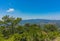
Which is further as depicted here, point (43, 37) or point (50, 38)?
point (50, 38)

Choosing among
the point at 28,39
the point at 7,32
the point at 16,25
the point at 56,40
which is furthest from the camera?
the point at 16,25

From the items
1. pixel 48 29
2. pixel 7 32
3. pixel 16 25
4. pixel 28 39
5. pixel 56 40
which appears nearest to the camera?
pixel 28 39

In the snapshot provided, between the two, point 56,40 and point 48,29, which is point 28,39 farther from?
point 48,29

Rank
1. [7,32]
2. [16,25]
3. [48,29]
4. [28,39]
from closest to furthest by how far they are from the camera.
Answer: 1. [28,39]
2. [7,32]
3. [16,25]
4. [48,29]

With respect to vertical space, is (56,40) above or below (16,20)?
below

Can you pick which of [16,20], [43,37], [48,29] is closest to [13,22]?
[16,20]

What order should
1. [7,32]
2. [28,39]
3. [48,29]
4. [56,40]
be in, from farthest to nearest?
1. [48,29]
2. [7,32]
3. [56,40]
4. [28,39]

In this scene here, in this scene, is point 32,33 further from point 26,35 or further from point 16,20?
point 16,20

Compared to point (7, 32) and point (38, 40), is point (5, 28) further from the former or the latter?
point (38, 40)

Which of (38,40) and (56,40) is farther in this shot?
(56,40)
